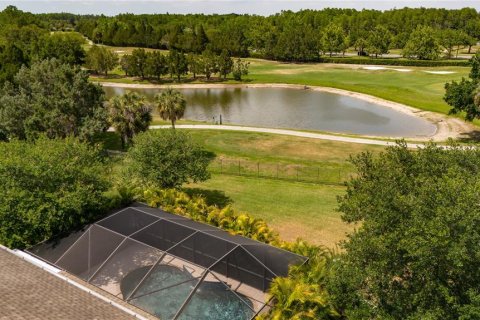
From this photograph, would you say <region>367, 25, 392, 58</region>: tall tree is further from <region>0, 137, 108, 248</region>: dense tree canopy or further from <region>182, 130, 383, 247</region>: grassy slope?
<region>0, 137, 108, 248</region>: dense tree canopy

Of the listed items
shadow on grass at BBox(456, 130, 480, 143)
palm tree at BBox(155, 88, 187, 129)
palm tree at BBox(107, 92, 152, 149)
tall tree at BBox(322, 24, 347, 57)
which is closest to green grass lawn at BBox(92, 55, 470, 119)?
shadow on grass at BBox(456, 130, 480, 143)

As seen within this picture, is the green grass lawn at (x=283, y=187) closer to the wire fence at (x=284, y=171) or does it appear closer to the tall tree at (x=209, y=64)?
the wire fence at (x=284, y=171)

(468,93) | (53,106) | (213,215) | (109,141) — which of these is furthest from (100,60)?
(213,215)

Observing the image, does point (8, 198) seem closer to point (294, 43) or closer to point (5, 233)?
point (5, 233)

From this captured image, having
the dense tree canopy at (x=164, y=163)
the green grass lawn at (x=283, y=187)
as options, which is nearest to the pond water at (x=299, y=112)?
the green grass lawn at (x=283, y=187)

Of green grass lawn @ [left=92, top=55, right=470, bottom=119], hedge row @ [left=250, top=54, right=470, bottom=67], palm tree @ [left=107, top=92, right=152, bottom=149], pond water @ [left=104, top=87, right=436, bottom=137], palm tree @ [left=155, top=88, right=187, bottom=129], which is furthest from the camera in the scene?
hedge row @ [left=250, top=54, right=470, bottom=67]

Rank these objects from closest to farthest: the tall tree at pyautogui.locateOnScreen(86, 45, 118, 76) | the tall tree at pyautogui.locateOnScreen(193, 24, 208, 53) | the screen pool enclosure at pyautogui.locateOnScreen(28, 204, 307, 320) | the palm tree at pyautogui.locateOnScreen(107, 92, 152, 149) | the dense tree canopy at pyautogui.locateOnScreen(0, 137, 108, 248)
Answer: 1. the screen pool enclosure at pyautogui.locateOnScreen(28, 204, 307, 320)
2. the dense tree canopy at pyautogui.locateOnScreen(0, 137, 108, 248)
3. the palm tree at pyautogui.locateOnScreen(107, 92, 152, 149)
4. the tall tree at pyautogui.locateOnScreen(86, 45, 118, 76)
5. the tall tree at pyautogui.locateOnScreen(193, 24, 208, 53)

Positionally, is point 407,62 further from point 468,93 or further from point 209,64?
point 468,93
